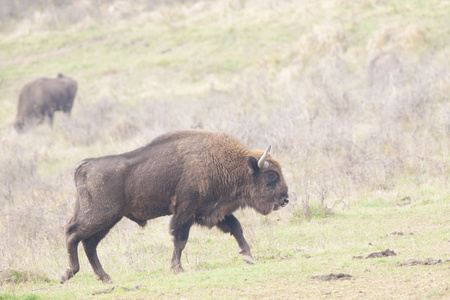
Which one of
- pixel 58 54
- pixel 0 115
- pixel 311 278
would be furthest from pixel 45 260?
pixel 58 54

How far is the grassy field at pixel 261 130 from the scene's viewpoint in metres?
7.86

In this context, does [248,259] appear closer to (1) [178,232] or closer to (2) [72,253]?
(1) [178,232]

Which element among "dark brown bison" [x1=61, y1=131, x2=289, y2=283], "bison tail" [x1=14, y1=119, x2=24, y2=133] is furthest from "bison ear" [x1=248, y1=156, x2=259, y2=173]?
"bison tail" [x1=14, y1=119, x2=24, y2=133]

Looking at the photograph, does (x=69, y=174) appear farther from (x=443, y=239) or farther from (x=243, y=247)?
(x=443, y=239)

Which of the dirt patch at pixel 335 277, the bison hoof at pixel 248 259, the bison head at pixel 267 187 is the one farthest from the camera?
the bison head at pixel 267 187

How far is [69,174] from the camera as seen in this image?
1697 centimetres

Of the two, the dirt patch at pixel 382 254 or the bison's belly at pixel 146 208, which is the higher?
the bison's belly at pixel 146 208

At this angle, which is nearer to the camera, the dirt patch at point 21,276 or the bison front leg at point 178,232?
the bison front leg at point 178,232

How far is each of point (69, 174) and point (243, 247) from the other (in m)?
9.31

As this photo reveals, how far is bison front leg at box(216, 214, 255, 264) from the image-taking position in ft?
28.7

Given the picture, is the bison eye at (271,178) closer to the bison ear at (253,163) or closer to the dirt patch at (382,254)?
the bison ear at (253,163)

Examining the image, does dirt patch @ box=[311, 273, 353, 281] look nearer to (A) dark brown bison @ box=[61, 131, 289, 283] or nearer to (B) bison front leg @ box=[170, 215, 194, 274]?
(A) dark brown bison @ box=[61, 131, 289, 283]

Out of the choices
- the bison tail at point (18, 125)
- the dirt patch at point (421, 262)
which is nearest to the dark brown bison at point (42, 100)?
the bison tail at point (18, 125)

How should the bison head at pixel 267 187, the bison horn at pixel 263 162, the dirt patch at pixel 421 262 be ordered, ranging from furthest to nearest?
the bison head at pixel 267 187
the bison horn at pixel 263 162
the dirt patch at pixel 421 262
